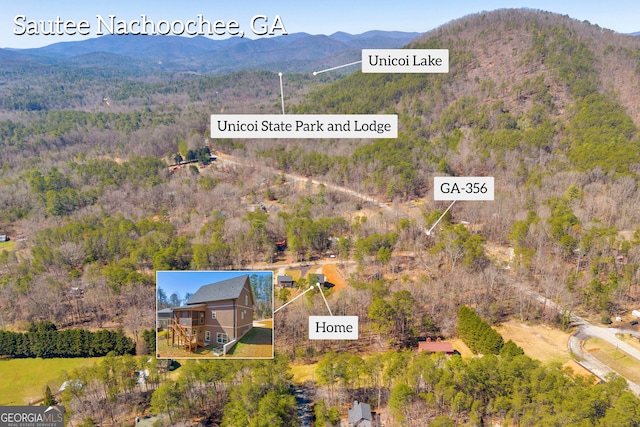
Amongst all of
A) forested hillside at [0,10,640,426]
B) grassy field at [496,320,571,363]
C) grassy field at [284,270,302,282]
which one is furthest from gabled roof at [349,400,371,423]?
grassy field at [284,270,302,282]

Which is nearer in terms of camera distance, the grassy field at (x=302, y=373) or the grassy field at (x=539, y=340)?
the grassy field at (x=302, y=373)

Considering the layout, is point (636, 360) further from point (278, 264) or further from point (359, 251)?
point (278, 264)

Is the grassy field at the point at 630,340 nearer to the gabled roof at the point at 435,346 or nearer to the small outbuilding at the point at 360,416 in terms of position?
the gabled roof at the point at 435,346

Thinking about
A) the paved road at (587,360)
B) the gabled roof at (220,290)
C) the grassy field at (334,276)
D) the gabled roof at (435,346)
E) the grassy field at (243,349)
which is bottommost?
the paved road at (587,360)

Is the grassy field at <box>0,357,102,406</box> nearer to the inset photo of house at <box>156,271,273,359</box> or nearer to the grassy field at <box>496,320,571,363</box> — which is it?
the inset photo of house at <box>156,271,273,359</box>

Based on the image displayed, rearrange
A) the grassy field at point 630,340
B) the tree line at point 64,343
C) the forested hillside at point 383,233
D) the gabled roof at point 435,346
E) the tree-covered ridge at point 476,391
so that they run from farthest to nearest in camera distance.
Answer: the grassy field at point 630,340
the tree line at point 64,343
the gabled roof at point 435,346
the forested hillside at point 383,233
the tree-covered ridge at point 476,391

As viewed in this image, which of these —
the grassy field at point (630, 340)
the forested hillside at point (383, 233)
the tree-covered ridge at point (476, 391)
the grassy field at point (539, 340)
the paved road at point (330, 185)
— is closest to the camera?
the tree-covered ridge at point (476, 391)

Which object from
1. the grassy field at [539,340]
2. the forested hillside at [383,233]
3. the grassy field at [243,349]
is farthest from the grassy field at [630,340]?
the grassy field at [243,349]
